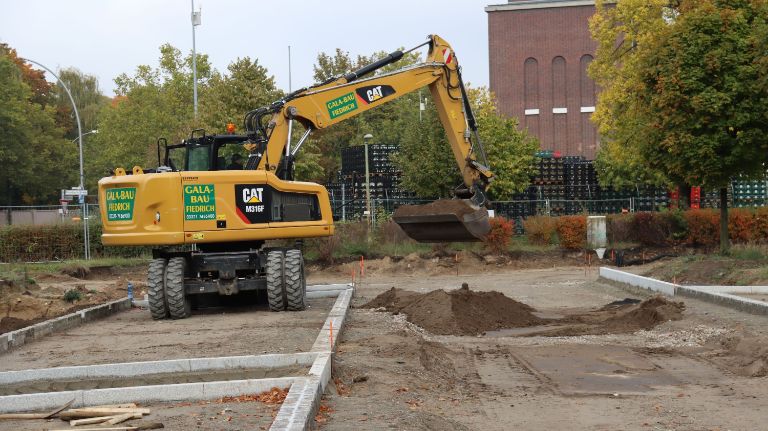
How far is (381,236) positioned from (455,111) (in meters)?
A: 17.0

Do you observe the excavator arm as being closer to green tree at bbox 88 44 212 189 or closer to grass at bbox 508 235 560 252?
grass at bbox 508 235 560 252

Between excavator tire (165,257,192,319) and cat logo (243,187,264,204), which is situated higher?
cat logo (243,187,264,204)

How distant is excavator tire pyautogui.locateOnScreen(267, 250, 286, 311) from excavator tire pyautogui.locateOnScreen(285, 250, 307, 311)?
9 centimetres

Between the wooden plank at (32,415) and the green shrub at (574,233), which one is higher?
the green shrub at (574,233)

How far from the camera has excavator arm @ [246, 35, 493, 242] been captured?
19922 mm

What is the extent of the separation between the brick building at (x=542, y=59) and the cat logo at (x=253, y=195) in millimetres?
54101

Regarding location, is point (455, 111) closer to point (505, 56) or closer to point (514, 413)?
point (514, 413)

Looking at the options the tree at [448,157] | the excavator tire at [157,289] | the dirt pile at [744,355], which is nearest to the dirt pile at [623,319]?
the dirt pile at [744,355]

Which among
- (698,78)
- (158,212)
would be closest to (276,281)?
(158,212)

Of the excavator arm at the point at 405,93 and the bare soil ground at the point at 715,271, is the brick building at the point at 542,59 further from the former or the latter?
the excavator arm at the point at 405,93

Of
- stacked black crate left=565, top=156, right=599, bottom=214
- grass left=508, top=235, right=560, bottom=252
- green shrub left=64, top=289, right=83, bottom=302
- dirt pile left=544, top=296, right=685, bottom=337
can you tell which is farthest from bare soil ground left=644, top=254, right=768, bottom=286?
stacked black crate left=565, top=156, right=599, bottom=214

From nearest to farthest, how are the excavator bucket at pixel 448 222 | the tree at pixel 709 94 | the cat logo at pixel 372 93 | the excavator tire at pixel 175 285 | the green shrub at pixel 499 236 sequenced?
the excavator tire at pixel 175 285, the excavator bucket at pixel 448 222, the cat logo at pixel 372 93, the tree at pixel 709 94, the green shrub at pixel 499 236

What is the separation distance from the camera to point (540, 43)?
7206 centimetres

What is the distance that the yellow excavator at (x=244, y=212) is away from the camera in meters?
18.8
